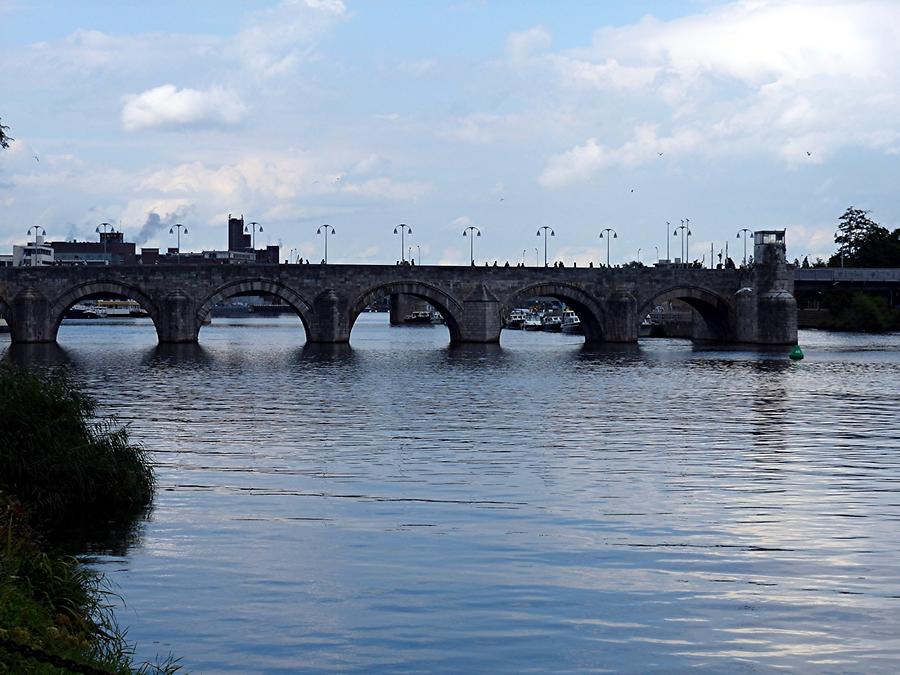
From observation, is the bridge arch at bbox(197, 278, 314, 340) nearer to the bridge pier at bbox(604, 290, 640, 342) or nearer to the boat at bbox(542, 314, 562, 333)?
the bridge pier at bbox(604, 290, 640, 342)

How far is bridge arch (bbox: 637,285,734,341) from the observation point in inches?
4865

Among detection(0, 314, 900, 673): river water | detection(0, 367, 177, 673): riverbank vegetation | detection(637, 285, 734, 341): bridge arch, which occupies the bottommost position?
detection(0, 314, 900, 673): river water

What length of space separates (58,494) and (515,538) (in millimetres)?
9313

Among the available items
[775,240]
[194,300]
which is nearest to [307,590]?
[194,300]

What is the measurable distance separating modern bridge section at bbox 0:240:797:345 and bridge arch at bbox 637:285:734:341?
136 millimetres

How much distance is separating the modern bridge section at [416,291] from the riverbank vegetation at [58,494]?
283 feet

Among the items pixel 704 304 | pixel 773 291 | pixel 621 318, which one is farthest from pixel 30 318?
pixel 773 291

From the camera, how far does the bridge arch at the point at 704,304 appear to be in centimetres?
12356

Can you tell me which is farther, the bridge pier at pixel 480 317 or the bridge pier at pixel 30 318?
the bridge pier at pixel 480 317

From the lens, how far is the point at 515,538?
2494 centimetres

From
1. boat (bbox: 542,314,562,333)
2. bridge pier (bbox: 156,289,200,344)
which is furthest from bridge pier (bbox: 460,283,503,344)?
boat (bbox: 542,314,562,333)

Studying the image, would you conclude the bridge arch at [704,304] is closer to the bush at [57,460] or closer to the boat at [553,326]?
the boat at [553,326]

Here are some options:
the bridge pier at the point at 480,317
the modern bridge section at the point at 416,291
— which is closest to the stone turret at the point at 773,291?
the modern bridge section at the point at 416,291

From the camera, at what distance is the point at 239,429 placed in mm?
45625
